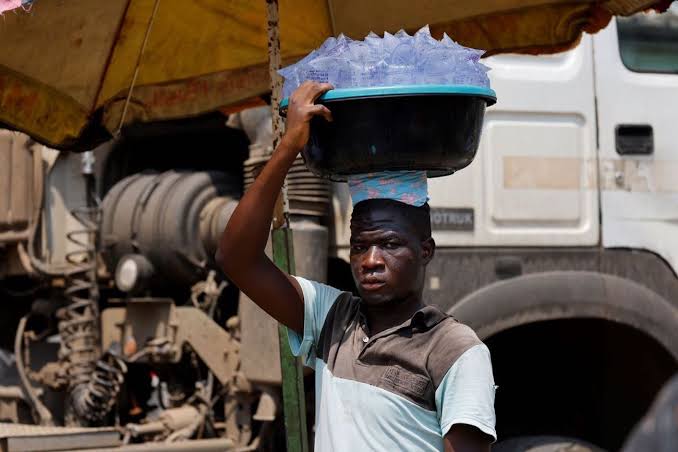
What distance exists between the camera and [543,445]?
4.30 metres

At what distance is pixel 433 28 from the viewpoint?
3580 millimetres

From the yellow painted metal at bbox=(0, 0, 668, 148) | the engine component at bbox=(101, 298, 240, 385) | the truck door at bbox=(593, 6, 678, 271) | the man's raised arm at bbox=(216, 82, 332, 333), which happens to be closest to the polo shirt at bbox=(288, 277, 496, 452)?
the man's raised arm at bbox=(216, 82, 332, 333)

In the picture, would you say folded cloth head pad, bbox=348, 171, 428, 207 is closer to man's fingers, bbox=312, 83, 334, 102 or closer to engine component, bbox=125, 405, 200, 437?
man's fingers, bbox=312, 83, 334, 102

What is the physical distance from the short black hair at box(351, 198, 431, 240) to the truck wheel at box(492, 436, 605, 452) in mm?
1950

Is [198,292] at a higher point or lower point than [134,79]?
lower

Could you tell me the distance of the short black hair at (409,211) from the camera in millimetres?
2539

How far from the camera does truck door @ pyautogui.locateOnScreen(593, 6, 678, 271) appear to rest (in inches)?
185

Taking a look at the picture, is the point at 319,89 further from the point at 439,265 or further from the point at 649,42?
the point at 649,42

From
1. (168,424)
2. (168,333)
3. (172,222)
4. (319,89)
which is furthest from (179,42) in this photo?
(168,424)

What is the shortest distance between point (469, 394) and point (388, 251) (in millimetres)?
373

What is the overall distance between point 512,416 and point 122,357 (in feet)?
5.66

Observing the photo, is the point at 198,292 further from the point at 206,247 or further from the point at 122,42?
the point at 122,42

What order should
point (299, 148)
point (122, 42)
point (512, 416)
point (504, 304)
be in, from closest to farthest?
point (299, 148) < point (122, 42) < point (504, 304) < point (512, 416)

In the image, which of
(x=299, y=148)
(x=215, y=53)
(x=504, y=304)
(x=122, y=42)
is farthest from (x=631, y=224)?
(x=299, y=148)
